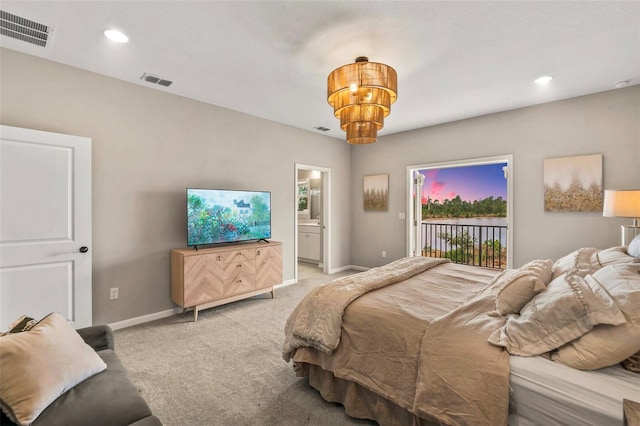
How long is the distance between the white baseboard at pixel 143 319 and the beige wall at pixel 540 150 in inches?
148

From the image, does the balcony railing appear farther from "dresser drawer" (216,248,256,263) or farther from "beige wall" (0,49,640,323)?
"dresser drawer" (216,248,256,263)

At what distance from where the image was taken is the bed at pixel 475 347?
1.19 meters

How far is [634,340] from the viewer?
1.14m

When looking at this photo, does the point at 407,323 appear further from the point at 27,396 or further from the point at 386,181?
the point at 386,181

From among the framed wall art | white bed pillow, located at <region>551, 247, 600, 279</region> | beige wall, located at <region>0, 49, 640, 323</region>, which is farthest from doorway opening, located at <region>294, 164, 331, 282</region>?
white bed pillow, located at <region>551, 247, 600, 279</region>

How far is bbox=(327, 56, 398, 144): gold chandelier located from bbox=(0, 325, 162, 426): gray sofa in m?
2.34

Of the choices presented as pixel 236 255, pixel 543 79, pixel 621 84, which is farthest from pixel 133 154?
Result: pixel 621 84

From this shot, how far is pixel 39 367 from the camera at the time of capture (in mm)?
1173

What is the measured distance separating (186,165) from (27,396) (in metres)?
3.01

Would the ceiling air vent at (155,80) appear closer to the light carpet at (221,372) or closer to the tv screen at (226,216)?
the tv screen at (226,216)

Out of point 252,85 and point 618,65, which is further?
point 252,85

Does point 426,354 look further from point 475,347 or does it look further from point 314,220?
point 314,220

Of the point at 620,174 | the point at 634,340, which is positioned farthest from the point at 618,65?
the point at 634,340

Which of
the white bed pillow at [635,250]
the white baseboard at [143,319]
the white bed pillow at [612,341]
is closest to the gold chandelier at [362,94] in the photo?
the white bed pillow at [612,341]
